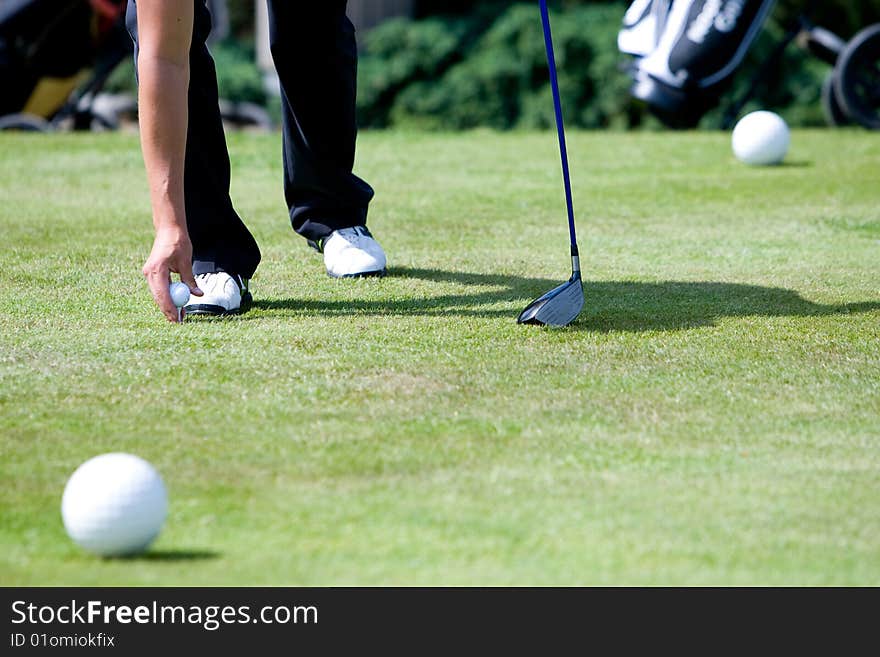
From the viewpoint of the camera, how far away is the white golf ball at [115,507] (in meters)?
2.07

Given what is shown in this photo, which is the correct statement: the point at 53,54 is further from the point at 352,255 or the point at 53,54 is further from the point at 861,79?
the point at 352,255

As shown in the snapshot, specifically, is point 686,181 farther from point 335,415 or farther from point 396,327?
point 335,415

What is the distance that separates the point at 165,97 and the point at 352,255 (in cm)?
99

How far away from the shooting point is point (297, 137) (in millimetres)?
4227

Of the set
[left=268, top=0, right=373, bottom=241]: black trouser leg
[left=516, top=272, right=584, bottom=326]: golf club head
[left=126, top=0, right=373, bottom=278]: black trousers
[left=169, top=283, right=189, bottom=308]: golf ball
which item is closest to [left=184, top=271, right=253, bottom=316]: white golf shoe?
[left=126, top=0, right=373, bottom=278]: black trousers

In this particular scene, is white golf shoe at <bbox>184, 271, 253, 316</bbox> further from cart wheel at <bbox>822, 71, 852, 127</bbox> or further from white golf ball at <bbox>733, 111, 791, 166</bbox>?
cart wheel at <bbox>822, 71, 852, 127</bbox>

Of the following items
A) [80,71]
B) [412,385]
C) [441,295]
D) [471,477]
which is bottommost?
[80,71]

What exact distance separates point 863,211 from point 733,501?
3424mm

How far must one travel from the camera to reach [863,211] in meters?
5.47

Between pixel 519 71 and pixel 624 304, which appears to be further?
pixel 519 71

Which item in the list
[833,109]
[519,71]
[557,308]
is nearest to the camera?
[557,308]

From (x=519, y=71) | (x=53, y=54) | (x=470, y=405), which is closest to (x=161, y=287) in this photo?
(x=470, y=405)

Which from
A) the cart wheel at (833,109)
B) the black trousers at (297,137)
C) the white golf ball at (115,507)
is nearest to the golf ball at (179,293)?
the black trousers at (297,137)

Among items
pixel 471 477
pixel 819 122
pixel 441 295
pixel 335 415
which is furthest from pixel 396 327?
pixel 819 122
